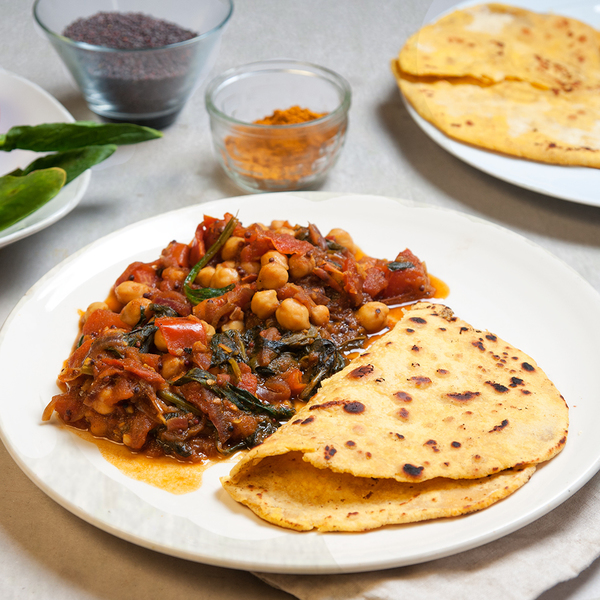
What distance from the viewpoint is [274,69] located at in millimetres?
6094

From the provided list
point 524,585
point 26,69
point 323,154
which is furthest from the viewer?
point 26,69

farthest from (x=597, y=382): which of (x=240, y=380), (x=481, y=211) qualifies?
(x=481, y=211)

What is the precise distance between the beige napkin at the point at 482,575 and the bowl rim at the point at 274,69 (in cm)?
332

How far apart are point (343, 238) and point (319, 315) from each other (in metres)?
0.74

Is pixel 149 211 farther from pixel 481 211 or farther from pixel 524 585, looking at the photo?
pixel 524 585

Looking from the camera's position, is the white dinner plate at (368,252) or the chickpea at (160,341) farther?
the chickpea at (160,341)

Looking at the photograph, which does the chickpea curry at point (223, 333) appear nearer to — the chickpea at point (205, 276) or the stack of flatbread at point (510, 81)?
the chickpea at point (205, 276)

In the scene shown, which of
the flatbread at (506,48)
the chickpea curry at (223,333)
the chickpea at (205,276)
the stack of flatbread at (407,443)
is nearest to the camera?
the stack of flatbread at (407,443)

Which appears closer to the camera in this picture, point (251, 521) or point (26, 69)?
point (251, 521)

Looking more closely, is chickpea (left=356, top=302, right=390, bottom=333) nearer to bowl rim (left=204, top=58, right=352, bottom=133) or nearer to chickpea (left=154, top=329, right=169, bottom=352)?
chickpea (left=154, top=329, right=169, bottom=352)

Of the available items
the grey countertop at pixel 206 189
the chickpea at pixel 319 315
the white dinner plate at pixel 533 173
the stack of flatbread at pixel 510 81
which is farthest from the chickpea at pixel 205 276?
the stack of flatbread at pixel 510 81

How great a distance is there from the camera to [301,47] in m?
7.69

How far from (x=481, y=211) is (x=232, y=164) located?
2060mm

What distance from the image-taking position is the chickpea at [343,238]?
14.2 feet
